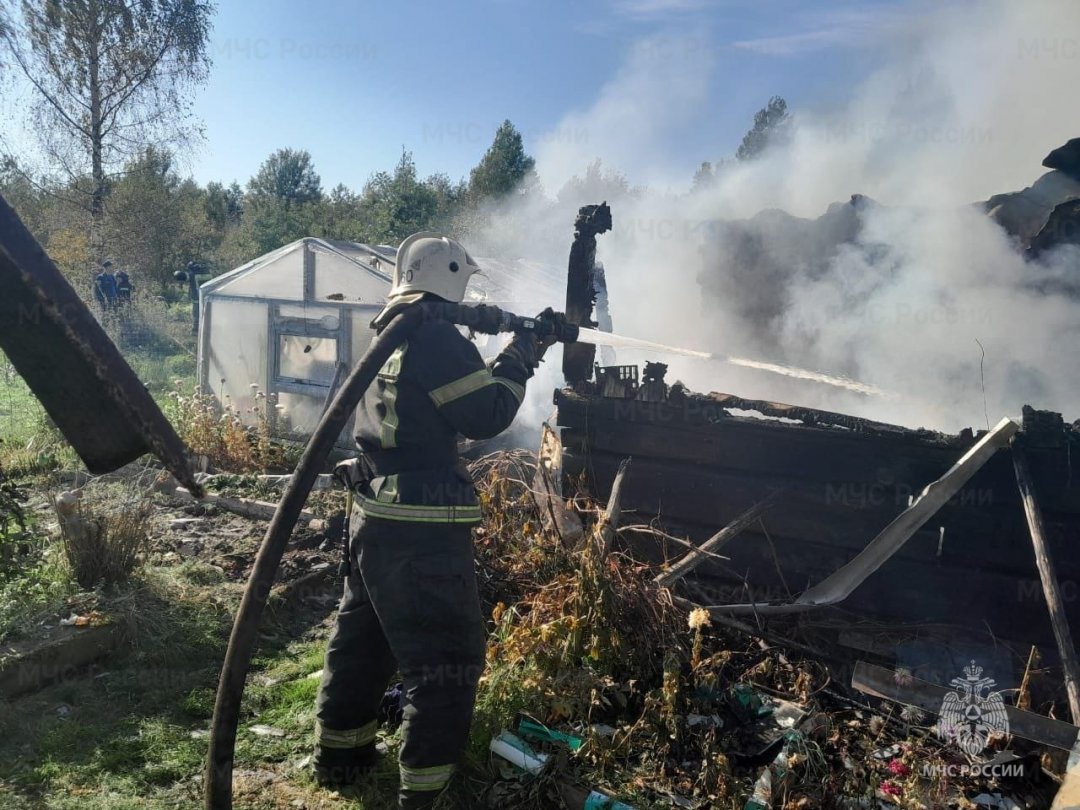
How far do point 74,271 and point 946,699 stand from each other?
652 inches

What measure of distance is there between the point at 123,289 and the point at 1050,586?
54.4 ft

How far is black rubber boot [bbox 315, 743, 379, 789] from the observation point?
3.15 meters

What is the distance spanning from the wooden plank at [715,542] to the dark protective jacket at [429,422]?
1462mm

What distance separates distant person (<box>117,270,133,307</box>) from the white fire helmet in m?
14.0

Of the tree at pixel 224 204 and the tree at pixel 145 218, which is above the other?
the tree at pixel 224 204

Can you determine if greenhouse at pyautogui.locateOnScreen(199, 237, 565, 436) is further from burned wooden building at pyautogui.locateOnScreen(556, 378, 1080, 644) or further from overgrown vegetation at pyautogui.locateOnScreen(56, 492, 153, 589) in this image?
burned wooden building at pyautogui.locateOnScreen(556, 378, 1080, 644)

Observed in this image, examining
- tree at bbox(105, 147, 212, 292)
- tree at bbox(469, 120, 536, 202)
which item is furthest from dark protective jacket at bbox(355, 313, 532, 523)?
tree at bbox(469, 120, 536, 202)

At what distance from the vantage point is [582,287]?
4.84 meters

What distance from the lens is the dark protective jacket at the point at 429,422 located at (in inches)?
115

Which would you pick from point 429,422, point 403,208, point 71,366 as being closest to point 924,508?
point 429,422

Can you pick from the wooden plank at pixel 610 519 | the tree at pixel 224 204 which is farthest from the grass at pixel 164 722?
the tree at pixel 224 204

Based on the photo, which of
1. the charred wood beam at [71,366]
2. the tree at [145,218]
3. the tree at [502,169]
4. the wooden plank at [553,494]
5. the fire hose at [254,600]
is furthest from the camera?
the tree at [502,169]

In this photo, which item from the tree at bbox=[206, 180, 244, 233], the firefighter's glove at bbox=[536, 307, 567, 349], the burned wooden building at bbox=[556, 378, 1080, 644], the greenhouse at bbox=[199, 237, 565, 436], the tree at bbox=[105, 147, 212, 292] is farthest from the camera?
the tree at bbox=[206, 180, 244, 233]

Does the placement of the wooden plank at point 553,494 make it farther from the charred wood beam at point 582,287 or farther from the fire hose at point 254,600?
the fire hose at point 254,600
